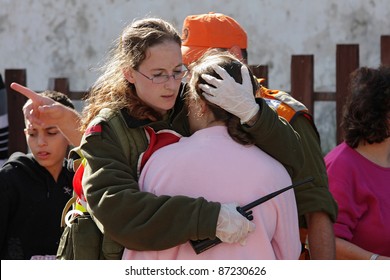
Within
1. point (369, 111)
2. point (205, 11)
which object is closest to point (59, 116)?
point (369, 111)

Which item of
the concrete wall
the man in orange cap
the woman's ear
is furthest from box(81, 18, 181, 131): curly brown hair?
the concrete wall

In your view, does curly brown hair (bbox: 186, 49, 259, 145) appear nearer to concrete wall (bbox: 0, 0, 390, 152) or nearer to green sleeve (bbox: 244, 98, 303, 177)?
green sleeve (bbox: 244, 98, 303, 177)

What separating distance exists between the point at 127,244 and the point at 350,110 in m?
1.60

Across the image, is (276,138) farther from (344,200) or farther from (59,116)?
(344,200)

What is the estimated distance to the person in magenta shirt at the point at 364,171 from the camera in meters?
4.05

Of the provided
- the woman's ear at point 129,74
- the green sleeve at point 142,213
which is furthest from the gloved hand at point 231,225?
the woman's ear at point 129,74

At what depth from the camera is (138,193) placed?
2.92 m

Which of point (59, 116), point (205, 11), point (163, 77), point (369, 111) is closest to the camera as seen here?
point (163, 77)

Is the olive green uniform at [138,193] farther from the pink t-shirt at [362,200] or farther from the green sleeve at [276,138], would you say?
the pink t-shirt at [362,200]

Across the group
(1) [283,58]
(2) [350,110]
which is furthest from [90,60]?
(2) [350,110]

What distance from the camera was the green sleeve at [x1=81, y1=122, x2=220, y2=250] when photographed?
113 inches

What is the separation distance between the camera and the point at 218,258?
2949 mm

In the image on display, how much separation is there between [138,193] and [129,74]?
1.47 feet

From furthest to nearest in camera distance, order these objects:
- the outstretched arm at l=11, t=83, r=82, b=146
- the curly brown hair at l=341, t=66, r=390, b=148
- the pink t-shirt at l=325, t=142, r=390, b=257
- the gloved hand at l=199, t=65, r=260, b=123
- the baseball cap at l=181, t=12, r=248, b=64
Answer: the curly brown hair at l=341, t=66, r=390, b=148 → the pink t-shirt at l=325, t=142, r=390, b=257 → the baseball cap at l=181, t=12, r=248, b=64 → the outstretched arm at l=11, t=83, r=82, b=146 → the gloved hand at l=199, t=65, r=260, b=123
